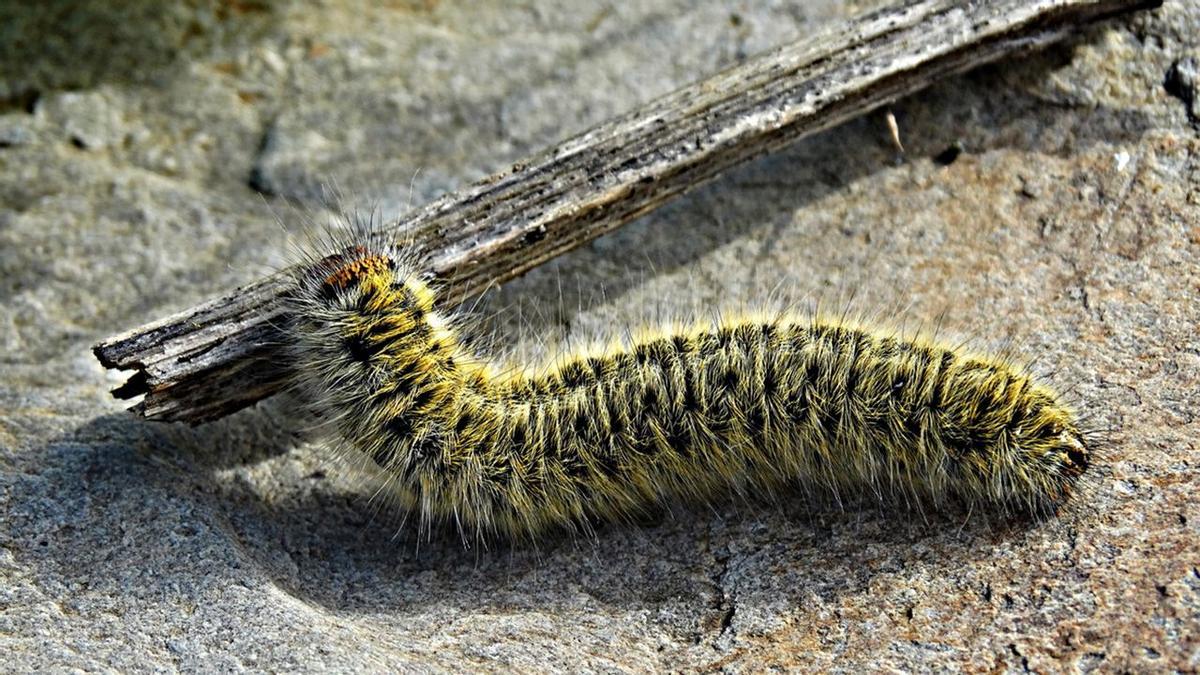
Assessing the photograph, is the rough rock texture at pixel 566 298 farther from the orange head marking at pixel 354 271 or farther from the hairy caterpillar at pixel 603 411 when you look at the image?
the orange head marking at pixel 354 271

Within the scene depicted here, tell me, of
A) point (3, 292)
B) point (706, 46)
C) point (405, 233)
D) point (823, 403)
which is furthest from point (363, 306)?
point (706, 46)

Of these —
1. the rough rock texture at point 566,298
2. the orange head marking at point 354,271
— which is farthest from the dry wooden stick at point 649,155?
the rough rock texture at point 566,298

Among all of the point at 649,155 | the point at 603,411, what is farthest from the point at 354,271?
the point at 649,155

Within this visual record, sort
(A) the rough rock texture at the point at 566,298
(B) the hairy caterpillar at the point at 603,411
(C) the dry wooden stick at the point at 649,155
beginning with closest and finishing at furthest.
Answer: (A) the rough rock texture at the point at 566,298
(B) the hairy caterpillar at the point at 603,411
(C) the dry wooden stick at the point at 649,155

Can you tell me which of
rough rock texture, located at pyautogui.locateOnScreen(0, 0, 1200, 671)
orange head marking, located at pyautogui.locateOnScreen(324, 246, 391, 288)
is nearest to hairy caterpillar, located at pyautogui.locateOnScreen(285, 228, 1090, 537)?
orange head marking, located at pyautogui.locateOnScreen(324, 246, 391, 288)

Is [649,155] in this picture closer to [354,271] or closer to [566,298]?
[566,298]

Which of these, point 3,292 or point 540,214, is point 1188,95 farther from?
point 3,292

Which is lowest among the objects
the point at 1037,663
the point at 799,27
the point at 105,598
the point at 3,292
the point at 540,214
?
the point at 1037,663
